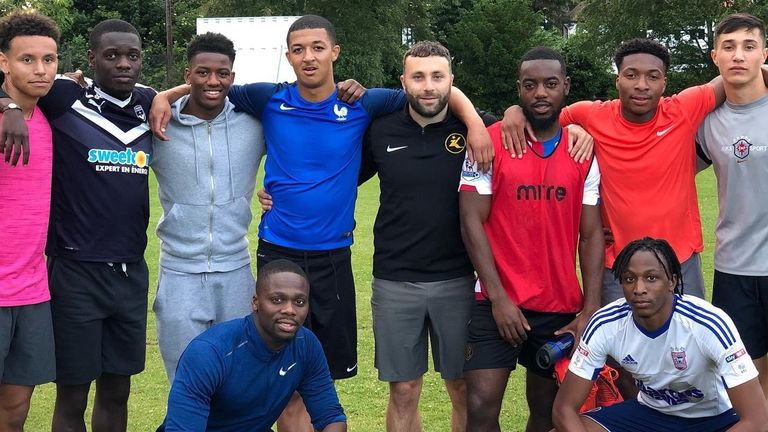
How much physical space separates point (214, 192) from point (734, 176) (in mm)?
3082

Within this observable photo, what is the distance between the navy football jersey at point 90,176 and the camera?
5320 millimetres

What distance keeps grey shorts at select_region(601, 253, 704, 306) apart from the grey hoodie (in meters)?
2.18

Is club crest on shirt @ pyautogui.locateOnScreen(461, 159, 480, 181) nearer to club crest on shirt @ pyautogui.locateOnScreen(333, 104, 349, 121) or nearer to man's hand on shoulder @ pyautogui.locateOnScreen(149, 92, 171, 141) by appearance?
club crest on shirt @ pyautogui.locateOnScreen(333, 104, 349, 121)

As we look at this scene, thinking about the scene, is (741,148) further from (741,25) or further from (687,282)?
(687,282)

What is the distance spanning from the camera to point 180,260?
18.5 ft

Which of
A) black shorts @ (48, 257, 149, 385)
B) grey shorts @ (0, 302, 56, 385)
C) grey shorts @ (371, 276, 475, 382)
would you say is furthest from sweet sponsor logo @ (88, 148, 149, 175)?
grey shorts @ (371, 276, 475, 382)

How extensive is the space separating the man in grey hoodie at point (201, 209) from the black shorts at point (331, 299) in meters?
0.26

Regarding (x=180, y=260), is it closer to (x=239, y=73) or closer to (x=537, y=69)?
(x=537, y=69)

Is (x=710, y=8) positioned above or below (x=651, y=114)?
above

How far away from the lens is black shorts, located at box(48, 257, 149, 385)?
5.32m

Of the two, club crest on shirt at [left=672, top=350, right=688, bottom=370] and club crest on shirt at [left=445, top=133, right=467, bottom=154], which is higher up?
club crest on shirt at [left=445, top=133, right=467, bottom=154]

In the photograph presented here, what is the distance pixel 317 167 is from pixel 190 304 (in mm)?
1094

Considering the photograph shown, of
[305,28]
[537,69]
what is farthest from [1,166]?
[537,69]

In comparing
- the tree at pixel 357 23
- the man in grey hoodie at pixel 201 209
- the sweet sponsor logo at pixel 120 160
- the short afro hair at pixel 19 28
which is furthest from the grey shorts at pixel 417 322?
the tree at pixel 357 23
